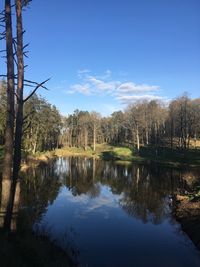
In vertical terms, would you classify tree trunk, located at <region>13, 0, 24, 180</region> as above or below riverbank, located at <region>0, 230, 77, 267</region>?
above

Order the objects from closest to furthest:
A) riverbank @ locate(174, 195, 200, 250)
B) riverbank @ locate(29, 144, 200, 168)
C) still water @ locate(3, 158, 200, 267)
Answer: still water @ locate(3, 158, 200, 267), riverbank @ locate(174, 195, 200, 250), riverbank @ locate(29, 144, 200, 168)

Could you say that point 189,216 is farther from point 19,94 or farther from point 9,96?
point 9,96

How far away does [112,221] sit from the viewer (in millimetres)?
23656

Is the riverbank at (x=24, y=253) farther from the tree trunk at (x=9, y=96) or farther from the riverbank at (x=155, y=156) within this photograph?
the riverbank at (x=155, y=156)

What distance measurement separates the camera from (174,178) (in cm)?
4578

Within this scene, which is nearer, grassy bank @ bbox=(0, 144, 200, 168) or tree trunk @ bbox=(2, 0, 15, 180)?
tree trunk @ bbox=(2, 0, 15, 180)

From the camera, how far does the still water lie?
1636cm

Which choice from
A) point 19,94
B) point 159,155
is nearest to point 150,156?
point 159,155

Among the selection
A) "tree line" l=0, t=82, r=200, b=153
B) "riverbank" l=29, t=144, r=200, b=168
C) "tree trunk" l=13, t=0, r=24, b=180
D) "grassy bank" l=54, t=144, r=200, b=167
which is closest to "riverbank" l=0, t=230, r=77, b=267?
"tree trunk" l=13, t=0, r=24, b=180

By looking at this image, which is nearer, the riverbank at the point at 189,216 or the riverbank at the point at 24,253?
the riverbank at the point at 24,253

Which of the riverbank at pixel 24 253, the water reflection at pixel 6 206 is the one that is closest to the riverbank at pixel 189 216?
the riverbank at pixel 24 253

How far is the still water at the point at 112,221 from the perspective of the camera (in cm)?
1636

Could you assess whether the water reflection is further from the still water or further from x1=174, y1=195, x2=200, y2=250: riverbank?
x1=174, y1=195, x2=200, y2=250: riverbank

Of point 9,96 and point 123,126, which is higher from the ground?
point 123,126
